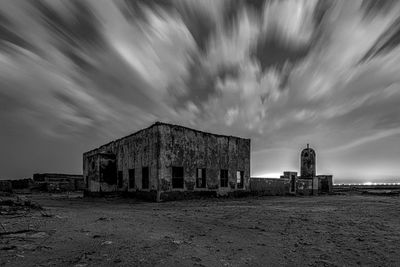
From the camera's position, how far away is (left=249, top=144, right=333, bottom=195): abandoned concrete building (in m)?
23.1

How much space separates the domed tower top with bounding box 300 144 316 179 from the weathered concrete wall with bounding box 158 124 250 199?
12.8m

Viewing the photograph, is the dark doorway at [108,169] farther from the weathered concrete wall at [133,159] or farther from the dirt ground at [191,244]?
the dirt ground at [191,244]

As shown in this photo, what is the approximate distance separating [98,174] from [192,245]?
16438 mm

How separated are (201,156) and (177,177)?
8.27ft

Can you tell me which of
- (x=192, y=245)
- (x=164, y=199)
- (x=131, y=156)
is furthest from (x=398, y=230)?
(x=131, y=156)

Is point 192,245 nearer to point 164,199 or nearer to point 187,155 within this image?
point 164,199

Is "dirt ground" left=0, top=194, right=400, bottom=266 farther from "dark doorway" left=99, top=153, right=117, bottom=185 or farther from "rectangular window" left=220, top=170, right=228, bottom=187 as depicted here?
"dark doorway" left=99, top=153, right=117, bottom=185

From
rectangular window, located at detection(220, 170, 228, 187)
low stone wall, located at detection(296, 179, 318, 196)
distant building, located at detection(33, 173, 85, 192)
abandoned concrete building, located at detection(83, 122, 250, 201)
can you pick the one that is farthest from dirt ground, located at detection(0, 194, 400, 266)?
distant building, located at detection(33, 173, 85, 192)

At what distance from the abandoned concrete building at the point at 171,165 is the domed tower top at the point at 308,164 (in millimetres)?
12788

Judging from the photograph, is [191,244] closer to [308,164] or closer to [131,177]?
[131,177]

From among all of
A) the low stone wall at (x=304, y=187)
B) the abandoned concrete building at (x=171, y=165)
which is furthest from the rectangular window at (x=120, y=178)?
the low stone wall at (x=304, y=187)

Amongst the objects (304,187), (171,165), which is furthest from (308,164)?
(171,165)

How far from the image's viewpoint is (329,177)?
32375 millimetres

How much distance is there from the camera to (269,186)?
77.9 ft
